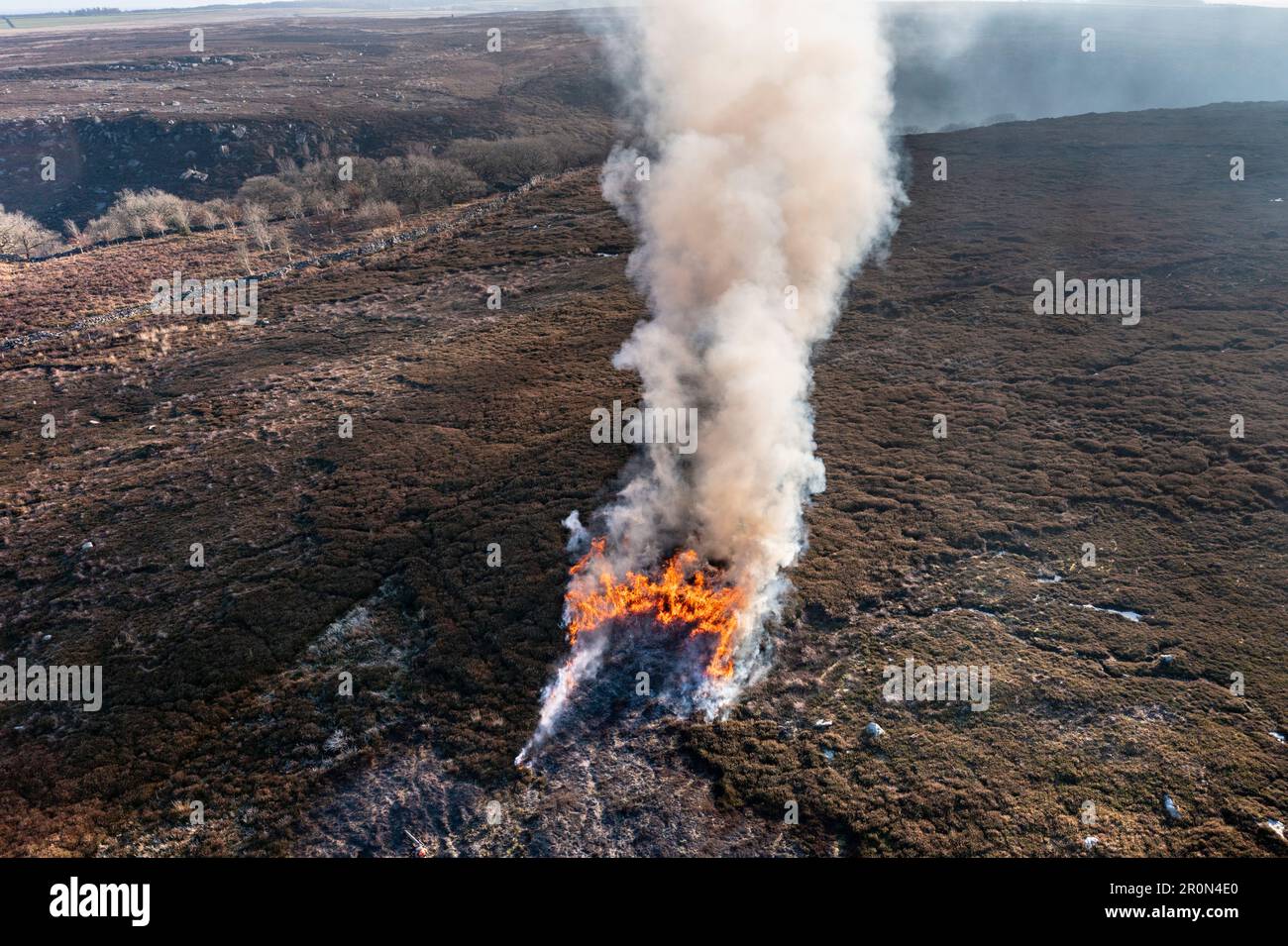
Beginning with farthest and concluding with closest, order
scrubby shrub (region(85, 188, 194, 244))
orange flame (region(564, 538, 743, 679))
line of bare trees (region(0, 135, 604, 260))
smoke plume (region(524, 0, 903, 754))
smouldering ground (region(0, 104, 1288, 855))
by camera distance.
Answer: scrubby shrub (region(85, 188, 194, 244)) → line of bare trees (region(0, 135, 604, 260)) → smoke plume (region(524, 0, 903, 754)) → orange flame (region(564, 538, 743, 679)) → smouldering ground (region(0, 104, 1288, 855))

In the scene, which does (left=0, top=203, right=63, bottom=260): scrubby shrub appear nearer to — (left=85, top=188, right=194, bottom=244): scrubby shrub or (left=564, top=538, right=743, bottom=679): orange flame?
(left=85, top=188, right=194, bottom=244): scrubby shrub

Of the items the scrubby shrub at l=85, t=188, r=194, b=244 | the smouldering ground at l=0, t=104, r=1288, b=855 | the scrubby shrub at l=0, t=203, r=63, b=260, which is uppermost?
the scrubby shrub at l=85, t=188, r=194, b=244

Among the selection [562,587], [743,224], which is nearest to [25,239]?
[562,587]

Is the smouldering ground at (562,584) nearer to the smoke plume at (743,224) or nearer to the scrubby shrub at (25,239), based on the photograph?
the smoke plume at (743,224)

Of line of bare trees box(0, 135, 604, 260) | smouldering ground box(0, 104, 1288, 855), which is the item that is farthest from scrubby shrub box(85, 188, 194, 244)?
smouldering ground box(0, 104, 1288, 855)

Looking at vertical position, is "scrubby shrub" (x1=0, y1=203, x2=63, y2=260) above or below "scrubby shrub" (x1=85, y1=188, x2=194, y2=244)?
below

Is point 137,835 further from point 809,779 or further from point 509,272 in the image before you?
point 509,272

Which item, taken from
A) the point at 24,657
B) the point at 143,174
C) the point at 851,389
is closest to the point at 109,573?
the point at 24,657
